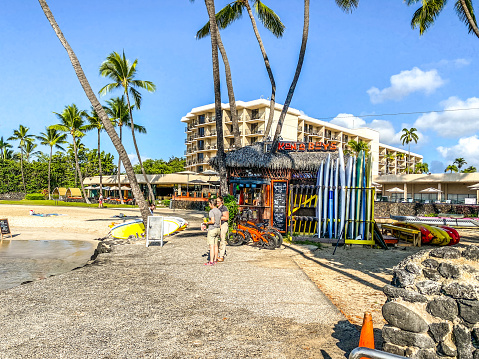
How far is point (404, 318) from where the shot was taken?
11.3 feet

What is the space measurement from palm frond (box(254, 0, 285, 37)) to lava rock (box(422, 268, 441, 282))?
19588mm

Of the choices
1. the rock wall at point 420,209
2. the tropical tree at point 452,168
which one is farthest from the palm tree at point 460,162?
the rock wall at point 420,209

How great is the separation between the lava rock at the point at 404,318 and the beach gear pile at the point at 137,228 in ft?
37.5

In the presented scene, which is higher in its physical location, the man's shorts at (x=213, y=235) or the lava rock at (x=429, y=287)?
the lava rock at (x=429, y=287)

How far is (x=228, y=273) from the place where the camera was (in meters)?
7.79

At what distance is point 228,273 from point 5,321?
4.12 metres

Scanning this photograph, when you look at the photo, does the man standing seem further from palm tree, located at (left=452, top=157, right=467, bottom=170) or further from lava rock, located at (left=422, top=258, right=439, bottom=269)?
palm tree, located at (left=452, top=157, right=467, bottom=170)

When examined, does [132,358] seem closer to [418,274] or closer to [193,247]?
[418,274]

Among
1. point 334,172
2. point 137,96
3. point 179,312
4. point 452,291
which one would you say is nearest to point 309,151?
point 334,172

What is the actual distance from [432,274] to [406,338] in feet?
2.18

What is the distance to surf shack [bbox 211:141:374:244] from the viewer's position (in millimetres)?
11492

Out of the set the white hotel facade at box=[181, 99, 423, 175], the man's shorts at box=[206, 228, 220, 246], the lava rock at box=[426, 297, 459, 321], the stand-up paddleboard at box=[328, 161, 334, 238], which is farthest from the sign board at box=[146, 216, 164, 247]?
the white hotel facade at box=[181, 99, 423, 175]

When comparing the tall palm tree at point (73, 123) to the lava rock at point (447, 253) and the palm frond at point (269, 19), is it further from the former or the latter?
the lava rock at point (447, 253)

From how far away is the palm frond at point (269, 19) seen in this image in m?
20.4
